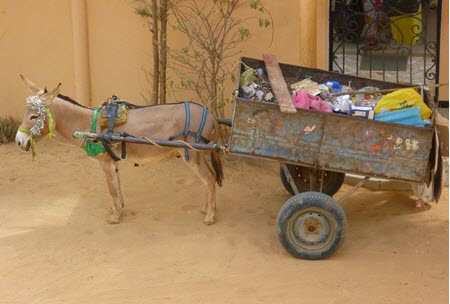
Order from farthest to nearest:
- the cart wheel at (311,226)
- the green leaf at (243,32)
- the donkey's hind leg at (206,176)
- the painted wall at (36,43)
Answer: the painted wall at (36,43) < the green leaf at (243,32) < the donkey's hind leg at (206,176) < the cart wheel at (311,226)

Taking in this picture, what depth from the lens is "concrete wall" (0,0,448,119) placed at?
28.3 feet

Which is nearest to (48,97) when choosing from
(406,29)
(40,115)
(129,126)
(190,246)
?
(40,115)

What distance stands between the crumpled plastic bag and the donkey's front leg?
6.33 feet

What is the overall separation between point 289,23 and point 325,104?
10.1 feet

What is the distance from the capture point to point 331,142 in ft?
18.2

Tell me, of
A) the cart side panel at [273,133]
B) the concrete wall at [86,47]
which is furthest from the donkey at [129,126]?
the concrete wall at [86,47]

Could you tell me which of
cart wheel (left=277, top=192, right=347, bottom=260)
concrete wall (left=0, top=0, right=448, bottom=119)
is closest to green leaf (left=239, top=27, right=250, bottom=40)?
concrete wall (left=0, top=0, right=448, bottom=119)

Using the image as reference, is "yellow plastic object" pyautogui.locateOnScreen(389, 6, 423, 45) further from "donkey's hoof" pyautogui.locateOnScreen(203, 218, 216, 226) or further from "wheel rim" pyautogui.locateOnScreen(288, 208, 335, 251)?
"wheel rim" pyautogui.locateOnScreen(288, 208, 335, 251)

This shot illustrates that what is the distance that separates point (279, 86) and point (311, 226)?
1216 mm

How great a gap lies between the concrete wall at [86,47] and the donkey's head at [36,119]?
279 cm

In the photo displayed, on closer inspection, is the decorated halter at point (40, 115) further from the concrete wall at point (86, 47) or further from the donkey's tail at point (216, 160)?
the concrete wall at point (86, 47)

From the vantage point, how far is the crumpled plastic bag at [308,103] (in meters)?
5.60

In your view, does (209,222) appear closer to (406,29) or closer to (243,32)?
(243,32)

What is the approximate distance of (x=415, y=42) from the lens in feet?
30.0
